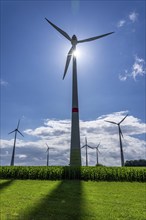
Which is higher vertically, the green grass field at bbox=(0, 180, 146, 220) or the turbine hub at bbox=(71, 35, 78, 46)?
the turbine hub at bbox=(71, 35, 78, 46)

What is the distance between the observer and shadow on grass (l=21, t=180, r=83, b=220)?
10.6 metres

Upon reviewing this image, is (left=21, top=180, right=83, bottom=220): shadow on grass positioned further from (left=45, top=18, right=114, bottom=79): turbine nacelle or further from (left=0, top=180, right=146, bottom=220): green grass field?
(left=45, top=18, right=114, bottom=79): turbine nacelle

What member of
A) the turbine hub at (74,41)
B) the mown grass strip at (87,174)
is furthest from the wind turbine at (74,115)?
the mown grass strip at (87,174)

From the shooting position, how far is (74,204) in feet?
42.7

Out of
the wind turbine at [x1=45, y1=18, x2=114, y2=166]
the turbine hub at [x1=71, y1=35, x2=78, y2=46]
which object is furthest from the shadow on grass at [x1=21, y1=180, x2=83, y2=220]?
the turbine hub at [x1=71, y1=35, x2=78, y2=46]

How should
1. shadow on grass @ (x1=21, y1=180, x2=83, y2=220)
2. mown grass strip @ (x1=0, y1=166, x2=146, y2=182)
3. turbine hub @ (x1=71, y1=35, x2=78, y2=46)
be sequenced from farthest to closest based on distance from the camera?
turbine hub @ (x1=71, y1=35, x2=78, y2=46), mown grass strip @ (x1=0, y1=166, x2=146, y2=182), shadow on grass @ (x1=21, y1=180, x2=83, y2=220)

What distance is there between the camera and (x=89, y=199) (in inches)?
566

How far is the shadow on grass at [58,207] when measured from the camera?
10617 millimetres

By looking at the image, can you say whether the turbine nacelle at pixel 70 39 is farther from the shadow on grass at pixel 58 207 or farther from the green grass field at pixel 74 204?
the shadow on grass at pixel 58 207

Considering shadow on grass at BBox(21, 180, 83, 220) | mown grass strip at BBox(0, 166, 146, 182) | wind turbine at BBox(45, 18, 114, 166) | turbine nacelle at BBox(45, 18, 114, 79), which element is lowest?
shadow on grass at BBox(21, 180, 83, 220)

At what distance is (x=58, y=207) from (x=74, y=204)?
3.74 ft

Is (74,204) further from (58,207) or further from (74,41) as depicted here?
(74,41)

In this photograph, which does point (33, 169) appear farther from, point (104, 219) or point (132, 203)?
point (104, 219)

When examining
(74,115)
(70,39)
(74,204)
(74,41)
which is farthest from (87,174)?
(70,39)
